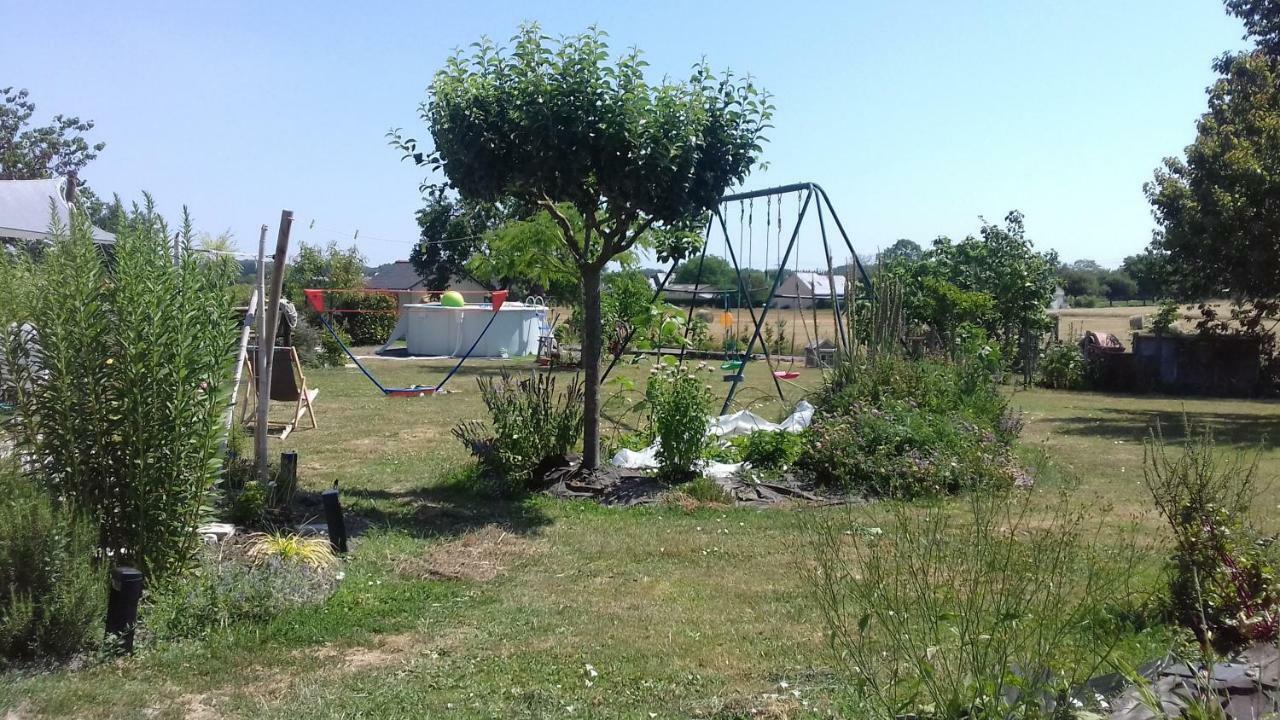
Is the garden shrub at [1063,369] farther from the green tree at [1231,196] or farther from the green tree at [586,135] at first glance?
the green tree at [586,135]

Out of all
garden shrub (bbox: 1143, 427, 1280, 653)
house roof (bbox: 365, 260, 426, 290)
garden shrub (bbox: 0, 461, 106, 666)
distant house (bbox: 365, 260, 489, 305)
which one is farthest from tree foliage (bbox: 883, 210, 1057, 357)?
house roof (bbox: 365, 260, 426, 290)

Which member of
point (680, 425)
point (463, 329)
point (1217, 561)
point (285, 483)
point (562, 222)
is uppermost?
point (562, 222)

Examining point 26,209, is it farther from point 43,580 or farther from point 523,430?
point 43,580

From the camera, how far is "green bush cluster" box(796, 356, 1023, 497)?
27.0 ft

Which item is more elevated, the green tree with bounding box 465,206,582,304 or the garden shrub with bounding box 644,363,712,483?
the green tree with bounding box 465,206,582,304

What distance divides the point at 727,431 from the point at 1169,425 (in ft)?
22.4

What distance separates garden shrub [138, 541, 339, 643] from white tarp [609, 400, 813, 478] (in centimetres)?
377

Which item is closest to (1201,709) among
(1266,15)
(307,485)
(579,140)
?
(579,140)

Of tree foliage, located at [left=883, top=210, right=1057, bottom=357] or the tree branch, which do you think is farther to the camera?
tree foliage, located at [left=883, top=210, right=1057, bottom=357]

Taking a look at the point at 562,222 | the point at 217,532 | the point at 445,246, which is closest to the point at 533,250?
the point at 562,222

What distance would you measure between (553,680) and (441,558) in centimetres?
209

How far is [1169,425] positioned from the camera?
539 inches

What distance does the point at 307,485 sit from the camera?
28.5 feet

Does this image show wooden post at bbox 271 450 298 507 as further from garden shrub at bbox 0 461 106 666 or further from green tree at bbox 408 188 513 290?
green tree at bbox 408 188 513 290
